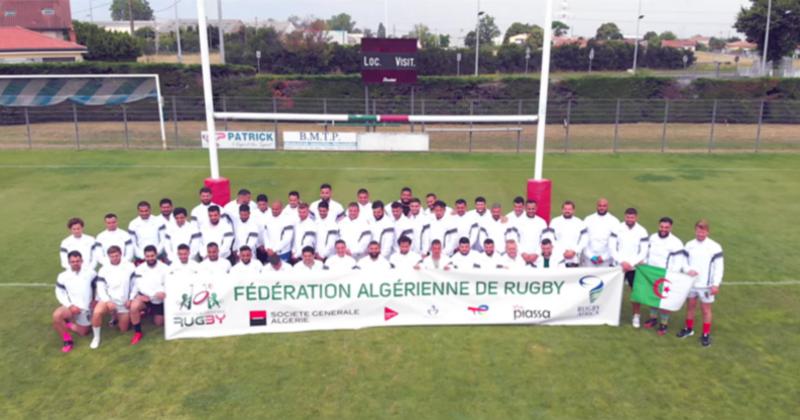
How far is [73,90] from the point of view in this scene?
88.9 ft

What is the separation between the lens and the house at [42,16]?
60281 mm

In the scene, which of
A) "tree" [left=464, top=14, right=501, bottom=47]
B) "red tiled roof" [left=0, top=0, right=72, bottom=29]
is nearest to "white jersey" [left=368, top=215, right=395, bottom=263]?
"red tiled roof" [left=0, top=0, right=72, bottom=29]

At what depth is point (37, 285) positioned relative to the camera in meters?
9.71

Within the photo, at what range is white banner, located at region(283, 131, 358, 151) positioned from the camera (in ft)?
75.3

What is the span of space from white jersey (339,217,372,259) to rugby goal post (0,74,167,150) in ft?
64.9

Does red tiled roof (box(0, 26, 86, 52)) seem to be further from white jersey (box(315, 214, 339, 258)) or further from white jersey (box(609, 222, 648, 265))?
white jersey (box(609, 222, 648, 265))

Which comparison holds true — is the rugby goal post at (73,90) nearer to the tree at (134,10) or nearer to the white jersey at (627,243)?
the white jersey at (627,243)

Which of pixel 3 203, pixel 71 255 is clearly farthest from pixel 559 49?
pixel 71 255

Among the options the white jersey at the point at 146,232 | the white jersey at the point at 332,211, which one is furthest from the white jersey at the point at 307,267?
the white jersey at the point at 146,232

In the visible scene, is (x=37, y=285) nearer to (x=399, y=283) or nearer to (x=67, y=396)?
(x=67, y=396)

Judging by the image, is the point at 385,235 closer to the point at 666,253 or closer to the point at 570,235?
the point at 570,235

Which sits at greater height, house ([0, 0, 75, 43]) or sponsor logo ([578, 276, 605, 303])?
house ([0, 0, 75, 43])

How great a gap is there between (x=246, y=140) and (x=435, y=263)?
53.9ft

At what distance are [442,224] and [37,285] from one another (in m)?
6.51
